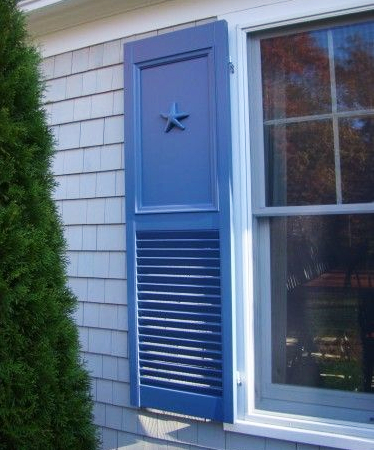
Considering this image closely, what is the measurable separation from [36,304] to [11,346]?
0.20 meters

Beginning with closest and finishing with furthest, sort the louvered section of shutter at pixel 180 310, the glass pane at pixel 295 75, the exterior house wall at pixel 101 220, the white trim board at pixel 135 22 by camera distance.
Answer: the glass pane at pixel 295 75 < the louvered section of shutter at pixel 180 310 < the white trim board at pixel 135 22 < the exterior house wall at pixel 101 220

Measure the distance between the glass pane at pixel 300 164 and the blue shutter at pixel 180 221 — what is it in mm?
245

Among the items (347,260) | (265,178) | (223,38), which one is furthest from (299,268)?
(223,38)

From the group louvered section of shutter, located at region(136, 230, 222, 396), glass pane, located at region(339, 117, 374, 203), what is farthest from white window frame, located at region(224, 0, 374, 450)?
glass pane, located at region(339, 117, 374, 203)

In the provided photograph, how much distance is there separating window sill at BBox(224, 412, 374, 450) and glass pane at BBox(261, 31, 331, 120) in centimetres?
156

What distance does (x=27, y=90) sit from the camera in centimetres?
254

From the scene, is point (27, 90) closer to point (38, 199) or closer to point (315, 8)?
point (38, 199)

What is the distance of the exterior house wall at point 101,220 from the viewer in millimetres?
→ 3457

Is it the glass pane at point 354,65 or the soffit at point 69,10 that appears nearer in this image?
the glass pane at point 354,65

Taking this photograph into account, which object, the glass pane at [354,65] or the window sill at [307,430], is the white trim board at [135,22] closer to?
the glass pane at [354,65]

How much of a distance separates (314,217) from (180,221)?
72 cm

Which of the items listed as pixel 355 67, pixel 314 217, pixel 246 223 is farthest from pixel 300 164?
pixel 355 67

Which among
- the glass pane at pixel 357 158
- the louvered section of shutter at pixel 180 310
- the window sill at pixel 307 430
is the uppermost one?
the glass pane at pixel 357 158

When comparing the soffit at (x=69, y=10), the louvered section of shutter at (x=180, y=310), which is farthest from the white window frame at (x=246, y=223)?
the soffit at (x=69, y=10)
